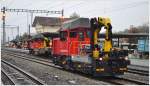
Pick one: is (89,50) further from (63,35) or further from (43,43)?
(43,43)

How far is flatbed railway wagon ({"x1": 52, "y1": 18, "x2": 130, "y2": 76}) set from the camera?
56.2 ft

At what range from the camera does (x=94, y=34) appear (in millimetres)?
17891

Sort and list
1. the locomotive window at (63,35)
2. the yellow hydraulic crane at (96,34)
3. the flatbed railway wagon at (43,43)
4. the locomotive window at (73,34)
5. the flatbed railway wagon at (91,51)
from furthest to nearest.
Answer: the flatbed railway wagon at (43,43), the locomotive window at (63,35), the locomotive window at (73,34), the yellow hydraulic crane at (96,34), the flatbed railway wagon at (91,51)

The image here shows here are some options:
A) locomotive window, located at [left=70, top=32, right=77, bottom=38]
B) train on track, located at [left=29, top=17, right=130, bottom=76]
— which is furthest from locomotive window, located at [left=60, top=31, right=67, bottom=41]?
locomotive window, located at [left=70, top=32, right=77, bottom=38]

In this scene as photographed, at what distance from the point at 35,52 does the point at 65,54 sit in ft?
82.8

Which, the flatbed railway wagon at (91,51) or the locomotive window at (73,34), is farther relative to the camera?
the locomotive window at (73,34)

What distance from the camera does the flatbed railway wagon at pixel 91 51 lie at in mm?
17125

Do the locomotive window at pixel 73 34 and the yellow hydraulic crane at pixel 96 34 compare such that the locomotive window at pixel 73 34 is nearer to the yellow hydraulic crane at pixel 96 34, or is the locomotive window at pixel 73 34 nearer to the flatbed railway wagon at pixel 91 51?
the flatbed railway wagon at pixel 91 51

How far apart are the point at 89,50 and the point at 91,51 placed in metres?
0.30

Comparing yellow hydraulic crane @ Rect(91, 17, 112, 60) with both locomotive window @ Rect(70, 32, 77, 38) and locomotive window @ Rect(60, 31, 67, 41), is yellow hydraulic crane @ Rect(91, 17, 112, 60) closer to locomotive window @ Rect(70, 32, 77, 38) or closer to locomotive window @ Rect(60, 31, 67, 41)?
locomotive window @ Rect(70, 32, 77, 38)

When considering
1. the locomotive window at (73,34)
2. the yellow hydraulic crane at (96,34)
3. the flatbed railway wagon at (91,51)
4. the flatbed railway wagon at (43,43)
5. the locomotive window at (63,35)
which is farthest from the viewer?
the flatbed railway wagon at (43,43)

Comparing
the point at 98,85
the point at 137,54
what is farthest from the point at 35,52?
the point at 98,85

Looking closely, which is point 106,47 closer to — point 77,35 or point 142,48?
point 77,35

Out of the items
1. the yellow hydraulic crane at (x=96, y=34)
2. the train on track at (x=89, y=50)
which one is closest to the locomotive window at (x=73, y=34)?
the train on track at (x=89, y=50)
